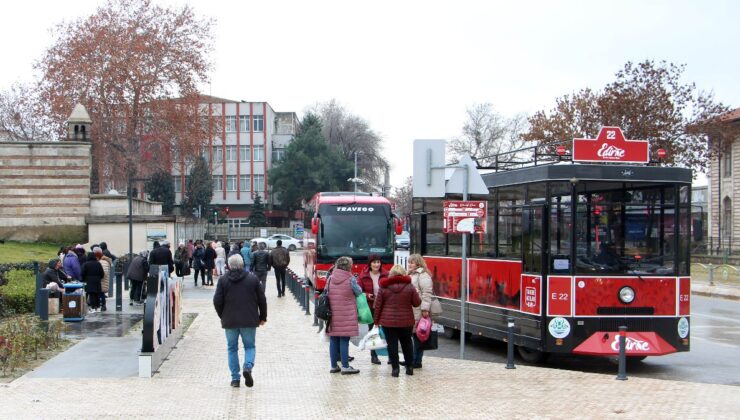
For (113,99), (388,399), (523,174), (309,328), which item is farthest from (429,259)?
(113,99)

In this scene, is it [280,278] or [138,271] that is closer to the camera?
[138,271]

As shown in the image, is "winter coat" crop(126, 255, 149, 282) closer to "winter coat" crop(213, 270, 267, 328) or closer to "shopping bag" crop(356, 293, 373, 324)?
"shopping bag" crop(356, 293, 373, 324)

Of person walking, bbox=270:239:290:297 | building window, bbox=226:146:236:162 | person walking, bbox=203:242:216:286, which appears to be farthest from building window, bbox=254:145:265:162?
person walking, bbox=270:239:290:297

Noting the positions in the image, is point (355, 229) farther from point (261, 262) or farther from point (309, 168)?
point (309, 168)

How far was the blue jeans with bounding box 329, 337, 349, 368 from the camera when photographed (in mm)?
12039

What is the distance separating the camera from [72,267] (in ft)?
72.8

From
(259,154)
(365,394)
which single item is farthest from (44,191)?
(259,154)

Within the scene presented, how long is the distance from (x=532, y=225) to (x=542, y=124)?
3958cm

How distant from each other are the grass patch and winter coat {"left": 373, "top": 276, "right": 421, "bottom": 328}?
18.6 m

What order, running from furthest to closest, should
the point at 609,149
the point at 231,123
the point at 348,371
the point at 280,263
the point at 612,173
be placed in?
the point at 231,123 < the point at 280,263 < the point at 609,149 < the point at 612,173 < the point at 348,371

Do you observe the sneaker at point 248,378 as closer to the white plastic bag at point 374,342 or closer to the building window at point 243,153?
the white plastic bag at point 374,342

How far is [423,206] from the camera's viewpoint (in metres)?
18.2

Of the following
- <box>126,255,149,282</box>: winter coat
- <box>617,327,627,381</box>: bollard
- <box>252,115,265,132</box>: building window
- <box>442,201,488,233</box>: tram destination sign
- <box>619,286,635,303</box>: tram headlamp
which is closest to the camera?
<box>617,327,627,381</box>: bollard

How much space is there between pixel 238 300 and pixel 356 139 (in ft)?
302
